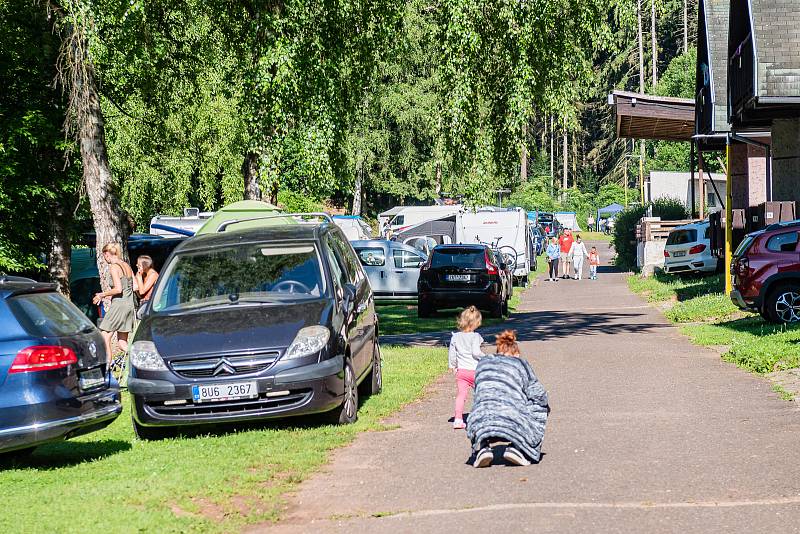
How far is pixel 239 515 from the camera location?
23.6 ft

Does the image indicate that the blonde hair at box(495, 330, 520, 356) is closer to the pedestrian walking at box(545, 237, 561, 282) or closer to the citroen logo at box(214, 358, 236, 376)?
the citroen logo at box(214, 358, 236, 376)

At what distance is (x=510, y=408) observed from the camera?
861 cm

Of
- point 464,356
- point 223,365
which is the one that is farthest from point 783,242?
point 223,365

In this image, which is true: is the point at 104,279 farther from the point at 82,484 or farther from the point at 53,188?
the point at 82,484

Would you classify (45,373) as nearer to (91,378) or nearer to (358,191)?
(91,378)

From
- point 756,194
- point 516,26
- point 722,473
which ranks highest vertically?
point 516,26

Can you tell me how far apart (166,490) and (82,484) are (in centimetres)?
76

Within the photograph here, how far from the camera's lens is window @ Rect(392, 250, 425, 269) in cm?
3312

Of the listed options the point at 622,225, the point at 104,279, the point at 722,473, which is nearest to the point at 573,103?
A: the point at 104,279

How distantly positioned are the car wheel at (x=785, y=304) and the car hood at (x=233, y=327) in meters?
11.2

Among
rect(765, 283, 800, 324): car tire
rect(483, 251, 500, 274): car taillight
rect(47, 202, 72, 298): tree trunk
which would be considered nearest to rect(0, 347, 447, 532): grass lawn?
rect(765, 283, 800, 324): car tire

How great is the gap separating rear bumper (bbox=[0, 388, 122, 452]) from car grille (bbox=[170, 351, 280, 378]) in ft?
2.39

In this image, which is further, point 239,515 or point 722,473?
point 722,473

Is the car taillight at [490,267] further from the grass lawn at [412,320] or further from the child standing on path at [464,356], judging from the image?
the child standing on path at [464,356]
